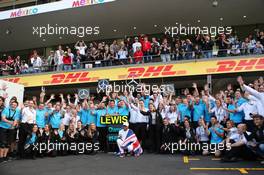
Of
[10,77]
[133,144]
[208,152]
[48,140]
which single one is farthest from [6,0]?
[208,152]

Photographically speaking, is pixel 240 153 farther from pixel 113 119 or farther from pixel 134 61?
pixel 134 61

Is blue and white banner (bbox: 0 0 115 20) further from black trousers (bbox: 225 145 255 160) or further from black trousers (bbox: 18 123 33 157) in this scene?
black trousers (bbox: 225 145 255 160)

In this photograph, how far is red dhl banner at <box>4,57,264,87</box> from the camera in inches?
596

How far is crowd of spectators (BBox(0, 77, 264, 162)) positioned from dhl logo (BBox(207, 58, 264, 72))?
20.5 ft

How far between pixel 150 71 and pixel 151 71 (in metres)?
0.06

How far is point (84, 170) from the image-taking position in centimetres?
660

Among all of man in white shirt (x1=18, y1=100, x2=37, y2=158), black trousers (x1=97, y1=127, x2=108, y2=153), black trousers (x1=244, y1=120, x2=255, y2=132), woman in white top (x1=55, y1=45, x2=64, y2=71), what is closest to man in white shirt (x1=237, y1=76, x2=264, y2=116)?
black trousers (x1=244, y1=120, x2=255, y2=132)

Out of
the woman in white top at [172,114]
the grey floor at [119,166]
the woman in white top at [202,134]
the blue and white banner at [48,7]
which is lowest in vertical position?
the grey floor at [119,166]

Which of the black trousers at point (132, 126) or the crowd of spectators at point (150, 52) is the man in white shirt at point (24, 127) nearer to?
the black trousers at point (132, 126)

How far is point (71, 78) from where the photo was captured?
1853cm

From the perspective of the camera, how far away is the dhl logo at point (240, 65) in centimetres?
1480

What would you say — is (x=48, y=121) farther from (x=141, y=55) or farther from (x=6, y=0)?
(x=6, y=0)

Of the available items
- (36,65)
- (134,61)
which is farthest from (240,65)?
(36,65)

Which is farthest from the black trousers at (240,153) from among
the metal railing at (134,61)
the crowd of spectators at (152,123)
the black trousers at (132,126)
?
the metal railing at (134,61)
